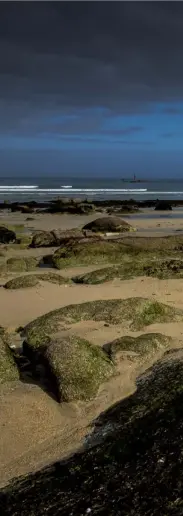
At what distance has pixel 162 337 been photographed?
23.0 ft

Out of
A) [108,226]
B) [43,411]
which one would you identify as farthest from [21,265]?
[108,226]

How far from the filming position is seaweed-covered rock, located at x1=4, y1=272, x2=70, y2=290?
10.5 meters

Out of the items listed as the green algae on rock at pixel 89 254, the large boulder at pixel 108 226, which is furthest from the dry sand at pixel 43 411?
the large boulder at pixel 108 226

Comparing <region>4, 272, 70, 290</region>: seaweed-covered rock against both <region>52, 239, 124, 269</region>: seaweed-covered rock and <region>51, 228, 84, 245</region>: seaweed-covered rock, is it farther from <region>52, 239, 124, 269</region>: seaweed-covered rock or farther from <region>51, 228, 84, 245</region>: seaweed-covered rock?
<region>51, 228, 84, 245</region>: seaweed-covered rock

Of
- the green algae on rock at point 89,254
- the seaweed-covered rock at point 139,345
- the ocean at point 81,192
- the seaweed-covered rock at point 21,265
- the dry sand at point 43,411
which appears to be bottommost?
the dry sand at point 43,411

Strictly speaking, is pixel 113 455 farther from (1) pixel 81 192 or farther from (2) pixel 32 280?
(1) pixel 81 192

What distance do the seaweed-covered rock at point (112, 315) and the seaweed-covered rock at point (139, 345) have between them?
0.76 meters

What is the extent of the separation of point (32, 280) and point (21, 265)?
2.40m

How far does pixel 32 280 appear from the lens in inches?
423

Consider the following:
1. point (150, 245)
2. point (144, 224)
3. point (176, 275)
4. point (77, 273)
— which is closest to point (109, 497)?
point (176, 275)

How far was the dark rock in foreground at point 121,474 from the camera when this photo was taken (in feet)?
11.3

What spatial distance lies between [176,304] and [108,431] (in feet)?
15.8

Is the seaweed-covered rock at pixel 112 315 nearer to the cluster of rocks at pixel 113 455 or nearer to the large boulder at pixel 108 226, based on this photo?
the cluster of rocks at pixel 113 455

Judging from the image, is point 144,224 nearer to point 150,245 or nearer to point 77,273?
point 150,245
